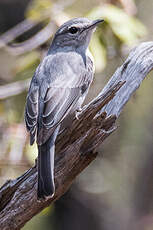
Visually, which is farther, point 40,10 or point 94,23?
point 40,10

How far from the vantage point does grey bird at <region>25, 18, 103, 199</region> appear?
13.7 feet

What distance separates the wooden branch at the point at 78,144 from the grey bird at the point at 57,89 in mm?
155

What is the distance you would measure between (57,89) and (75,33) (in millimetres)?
898

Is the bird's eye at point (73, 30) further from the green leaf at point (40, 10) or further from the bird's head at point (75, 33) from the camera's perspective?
the green leaf at point (40, 10)

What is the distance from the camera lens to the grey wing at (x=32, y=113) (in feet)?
14.4

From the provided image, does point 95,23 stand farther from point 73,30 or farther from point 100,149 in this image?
point 100,149

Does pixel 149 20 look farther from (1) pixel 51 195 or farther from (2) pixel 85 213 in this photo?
(1) pixel 51 195

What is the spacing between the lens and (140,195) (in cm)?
917

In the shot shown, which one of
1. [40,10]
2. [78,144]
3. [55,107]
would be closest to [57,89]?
[55,107]

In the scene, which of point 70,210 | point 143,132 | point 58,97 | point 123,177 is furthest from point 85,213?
point 58,97

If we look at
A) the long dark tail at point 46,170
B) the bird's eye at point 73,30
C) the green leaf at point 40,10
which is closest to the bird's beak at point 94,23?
the bird's eye at point 73,30

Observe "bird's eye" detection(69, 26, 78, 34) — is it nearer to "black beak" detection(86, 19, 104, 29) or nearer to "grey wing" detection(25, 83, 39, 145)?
"black beak" detection(86, 19, 104, 29)

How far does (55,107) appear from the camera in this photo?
14.7 feet

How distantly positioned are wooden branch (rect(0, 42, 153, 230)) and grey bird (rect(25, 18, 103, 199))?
0.15 m
